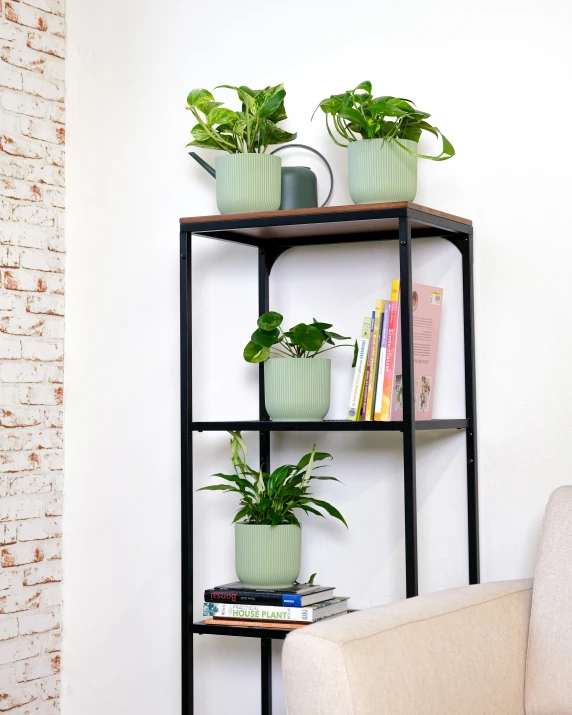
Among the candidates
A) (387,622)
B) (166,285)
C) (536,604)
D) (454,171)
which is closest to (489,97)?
(454,171)

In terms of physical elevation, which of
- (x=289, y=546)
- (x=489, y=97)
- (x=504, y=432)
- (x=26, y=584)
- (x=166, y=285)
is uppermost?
(x=489, y=97)

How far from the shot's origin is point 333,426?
2.05 metres

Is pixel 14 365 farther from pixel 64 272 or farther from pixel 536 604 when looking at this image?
pixel 536 604

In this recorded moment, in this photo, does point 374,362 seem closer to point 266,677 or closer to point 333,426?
point 333,426

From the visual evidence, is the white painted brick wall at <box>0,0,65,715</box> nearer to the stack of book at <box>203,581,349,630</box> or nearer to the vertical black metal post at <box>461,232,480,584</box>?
the stack of book at <box>203,581,349,630</box>

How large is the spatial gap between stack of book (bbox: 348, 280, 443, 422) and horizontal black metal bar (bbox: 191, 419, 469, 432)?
0.05 metres

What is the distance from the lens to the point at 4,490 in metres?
2.56

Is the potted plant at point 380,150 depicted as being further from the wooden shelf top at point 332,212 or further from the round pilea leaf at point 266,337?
the round pilea leaf at point 266,337

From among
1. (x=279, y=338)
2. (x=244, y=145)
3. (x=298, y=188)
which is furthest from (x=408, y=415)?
(x=244, y=145)

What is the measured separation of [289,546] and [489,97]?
111 cm

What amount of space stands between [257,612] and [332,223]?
0.84m

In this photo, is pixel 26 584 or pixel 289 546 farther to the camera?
pixel 26 584

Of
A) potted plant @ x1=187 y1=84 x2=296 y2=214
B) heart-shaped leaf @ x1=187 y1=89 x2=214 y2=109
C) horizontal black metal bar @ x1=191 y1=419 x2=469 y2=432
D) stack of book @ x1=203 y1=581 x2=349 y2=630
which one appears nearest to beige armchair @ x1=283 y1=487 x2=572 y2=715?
horizontal black metal bar @ x1=191 y1=419 x2=469 y2=432

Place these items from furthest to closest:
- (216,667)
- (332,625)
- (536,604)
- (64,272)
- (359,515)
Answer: (64,272)
(216,667)
(359,515)
(536,604)
(332,625)
